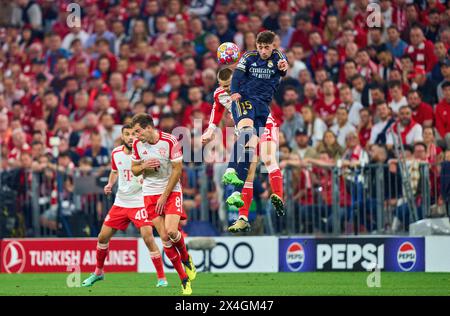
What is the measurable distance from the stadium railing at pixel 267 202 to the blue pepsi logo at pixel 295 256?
32cm

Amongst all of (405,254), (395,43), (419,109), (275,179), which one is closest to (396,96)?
(419,109)

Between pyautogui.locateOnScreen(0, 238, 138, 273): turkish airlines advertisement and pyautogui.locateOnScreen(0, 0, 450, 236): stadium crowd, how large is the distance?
1455 mm

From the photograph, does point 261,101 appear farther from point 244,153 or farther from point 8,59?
point 8,59

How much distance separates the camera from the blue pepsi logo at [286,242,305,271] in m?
22.6

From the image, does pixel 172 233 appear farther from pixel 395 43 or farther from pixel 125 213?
pixel 395 43

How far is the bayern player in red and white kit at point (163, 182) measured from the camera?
56.9 ft

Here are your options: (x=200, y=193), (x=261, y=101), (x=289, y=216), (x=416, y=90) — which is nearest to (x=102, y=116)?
(x=200, y=193)

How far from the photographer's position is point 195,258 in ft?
75.9

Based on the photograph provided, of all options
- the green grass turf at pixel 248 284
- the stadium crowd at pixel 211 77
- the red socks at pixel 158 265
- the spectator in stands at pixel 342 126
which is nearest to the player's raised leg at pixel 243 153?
the green grass turf at pixel 248 284

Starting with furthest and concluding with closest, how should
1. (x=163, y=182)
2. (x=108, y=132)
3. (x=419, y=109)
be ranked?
(x=108, y=132) → (x=419, y=109) → (x=163, y=182)

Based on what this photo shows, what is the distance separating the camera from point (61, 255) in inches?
919

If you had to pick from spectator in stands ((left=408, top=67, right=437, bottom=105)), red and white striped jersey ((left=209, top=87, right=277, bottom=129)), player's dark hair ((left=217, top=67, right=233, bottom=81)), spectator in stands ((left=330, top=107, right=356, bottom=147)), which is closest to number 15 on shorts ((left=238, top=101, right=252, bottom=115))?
red and white striped jersey ((left=209, top=87, right=277, bottom=129))

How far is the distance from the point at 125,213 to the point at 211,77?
7286mm

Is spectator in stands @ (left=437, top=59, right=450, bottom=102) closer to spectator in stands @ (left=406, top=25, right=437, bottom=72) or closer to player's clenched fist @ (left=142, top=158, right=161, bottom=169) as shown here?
spectator in stands @ (left=406, top=25, right=437, bottom=72)
